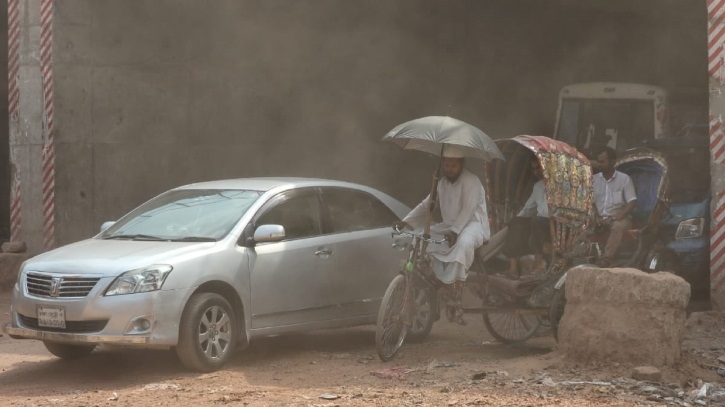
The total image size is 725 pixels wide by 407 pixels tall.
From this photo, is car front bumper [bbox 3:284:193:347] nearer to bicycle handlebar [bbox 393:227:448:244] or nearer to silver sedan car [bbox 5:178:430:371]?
silver sedan car [bbox 5:178:430:371]

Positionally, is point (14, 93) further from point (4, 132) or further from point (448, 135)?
point (448, 135)

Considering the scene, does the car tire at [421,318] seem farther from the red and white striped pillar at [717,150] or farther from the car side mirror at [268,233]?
the red and white striped pillar at [717,150]

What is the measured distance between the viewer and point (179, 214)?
10078 mm

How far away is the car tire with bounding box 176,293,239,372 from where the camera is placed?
29.2ft

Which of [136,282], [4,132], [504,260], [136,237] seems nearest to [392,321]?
[504,260]

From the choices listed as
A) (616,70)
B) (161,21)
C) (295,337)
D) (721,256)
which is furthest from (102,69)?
(616,70)

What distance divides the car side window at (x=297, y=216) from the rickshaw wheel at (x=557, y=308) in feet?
6.86

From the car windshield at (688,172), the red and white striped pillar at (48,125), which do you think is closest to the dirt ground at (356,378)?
the car windshield at (688,172)

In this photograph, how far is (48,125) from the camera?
15297 millimetres

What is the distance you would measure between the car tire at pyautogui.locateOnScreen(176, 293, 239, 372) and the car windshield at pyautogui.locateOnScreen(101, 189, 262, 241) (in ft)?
2.03

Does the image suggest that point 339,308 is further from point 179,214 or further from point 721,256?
point 721,256

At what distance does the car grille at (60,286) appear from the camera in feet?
29.1

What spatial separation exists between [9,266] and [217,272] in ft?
23.6

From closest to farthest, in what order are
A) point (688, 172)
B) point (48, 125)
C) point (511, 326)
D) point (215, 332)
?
point (215, 332)
point (511, 326)
point (688, 172)
point (48, 125)
